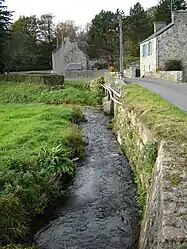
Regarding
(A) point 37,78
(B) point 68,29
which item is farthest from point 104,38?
(A) point 37,78

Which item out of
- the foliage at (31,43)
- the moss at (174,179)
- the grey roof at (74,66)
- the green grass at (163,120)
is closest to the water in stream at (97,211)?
the green grass at (163,120)

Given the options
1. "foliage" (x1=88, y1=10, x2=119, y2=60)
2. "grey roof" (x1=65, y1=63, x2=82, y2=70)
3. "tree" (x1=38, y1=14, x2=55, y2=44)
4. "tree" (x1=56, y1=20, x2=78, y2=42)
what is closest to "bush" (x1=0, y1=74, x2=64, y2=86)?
"grey roof" (x1=65, y1=63, x2=82, y2=70)

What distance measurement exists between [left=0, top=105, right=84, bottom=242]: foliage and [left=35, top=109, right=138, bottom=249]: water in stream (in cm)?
58

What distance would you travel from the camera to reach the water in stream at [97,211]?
8.28 metres

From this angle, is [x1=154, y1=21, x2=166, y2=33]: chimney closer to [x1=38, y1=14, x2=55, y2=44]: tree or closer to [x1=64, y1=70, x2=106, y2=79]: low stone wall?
[x1=64, y1=70, x2=106, y2=79]: low stone wall

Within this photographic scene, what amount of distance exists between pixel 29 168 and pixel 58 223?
2.49m

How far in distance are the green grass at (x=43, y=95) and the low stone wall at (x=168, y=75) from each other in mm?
6688

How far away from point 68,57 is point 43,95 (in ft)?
95.0

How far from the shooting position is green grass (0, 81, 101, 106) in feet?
109

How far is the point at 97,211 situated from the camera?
9.88 metres

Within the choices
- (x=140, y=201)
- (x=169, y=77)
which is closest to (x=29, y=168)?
(x=140, y=201)

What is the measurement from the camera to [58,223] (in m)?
9.23

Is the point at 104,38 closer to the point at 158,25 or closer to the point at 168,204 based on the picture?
the point at 158,25

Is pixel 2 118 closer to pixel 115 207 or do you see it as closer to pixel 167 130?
pixel 115 207
